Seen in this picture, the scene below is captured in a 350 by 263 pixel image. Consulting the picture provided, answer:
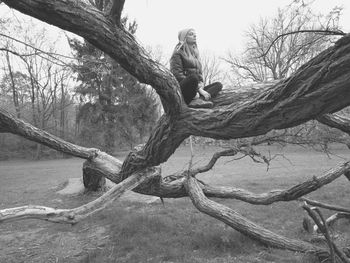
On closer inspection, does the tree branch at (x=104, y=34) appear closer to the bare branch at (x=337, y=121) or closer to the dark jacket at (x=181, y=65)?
the dark jacket at (x=181, y=65)

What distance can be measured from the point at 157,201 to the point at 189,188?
10.8 feet

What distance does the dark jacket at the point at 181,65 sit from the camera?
138 inches

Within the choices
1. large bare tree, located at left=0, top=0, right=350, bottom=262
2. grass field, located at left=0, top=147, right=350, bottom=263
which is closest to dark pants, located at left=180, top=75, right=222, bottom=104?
large bare tree, located at left=0, top=0, right=350, bottom=262

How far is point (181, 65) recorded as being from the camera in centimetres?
356

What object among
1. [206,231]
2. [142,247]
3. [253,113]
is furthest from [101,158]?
[253,113]

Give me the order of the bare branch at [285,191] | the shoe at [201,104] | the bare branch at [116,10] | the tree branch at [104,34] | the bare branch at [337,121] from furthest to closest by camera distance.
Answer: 1. the bare branch at [285,191]
2. the bare branch at [337,121]
3. the shoe at [201,104]
4. the bare branch at [116,10]
5. the tree branch at [104,34]

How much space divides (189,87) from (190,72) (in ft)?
1.39

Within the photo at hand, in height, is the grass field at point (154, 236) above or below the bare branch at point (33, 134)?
below

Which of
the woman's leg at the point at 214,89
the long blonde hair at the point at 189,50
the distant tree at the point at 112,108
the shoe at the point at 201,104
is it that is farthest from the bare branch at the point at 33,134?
the distant tree at the point at 112,108

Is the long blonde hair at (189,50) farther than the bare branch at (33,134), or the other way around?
the bare branch at (33,134)

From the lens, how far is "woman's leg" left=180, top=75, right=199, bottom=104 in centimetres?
320

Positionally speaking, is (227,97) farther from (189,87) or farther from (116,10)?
(116,10)

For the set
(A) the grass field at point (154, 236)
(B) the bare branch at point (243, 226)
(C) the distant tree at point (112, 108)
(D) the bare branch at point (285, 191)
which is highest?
(C) the distant tree at point (112, 108)

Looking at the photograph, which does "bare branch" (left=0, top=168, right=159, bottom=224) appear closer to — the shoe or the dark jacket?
the shoe
